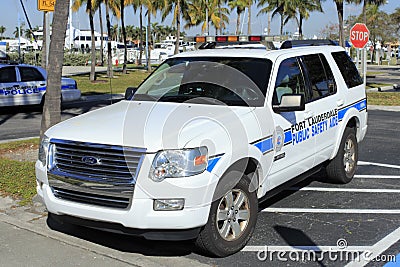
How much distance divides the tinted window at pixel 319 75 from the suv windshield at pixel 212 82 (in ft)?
2.84

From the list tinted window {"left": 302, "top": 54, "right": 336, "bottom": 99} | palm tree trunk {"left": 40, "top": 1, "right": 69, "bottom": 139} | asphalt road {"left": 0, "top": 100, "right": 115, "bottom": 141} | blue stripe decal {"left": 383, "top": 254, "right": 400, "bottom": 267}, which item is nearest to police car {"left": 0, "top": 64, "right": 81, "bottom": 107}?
asphalt road {"left": 0, "top": 100, "right": 115, "bottom": 141}

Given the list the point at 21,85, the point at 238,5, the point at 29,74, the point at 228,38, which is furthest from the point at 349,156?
the point at 238,5

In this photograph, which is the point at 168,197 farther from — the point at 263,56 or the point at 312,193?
the point at 312,193

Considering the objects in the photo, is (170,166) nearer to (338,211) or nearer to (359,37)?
(338,211)

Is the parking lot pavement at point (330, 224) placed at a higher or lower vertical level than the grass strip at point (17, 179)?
lower

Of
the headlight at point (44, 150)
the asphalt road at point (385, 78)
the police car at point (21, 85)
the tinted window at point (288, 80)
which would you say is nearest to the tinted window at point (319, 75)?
the tinted window at point (288, 80)

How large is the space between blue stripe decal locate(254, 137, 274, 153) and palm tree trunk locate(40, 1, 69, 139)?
3848mm

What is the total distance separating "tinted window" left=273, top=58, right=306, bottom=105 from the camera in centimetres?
597

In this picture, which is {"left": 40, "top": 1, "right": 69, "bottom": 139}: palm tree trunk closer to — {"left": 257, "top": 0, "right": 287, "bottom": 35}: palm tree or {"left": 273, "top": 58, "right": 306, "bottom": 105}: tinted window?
{"left": 273, "top": 58, "right": 306, "bottom": 105}: tinted window

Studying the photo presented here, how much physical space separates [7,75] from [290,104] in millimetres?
12822

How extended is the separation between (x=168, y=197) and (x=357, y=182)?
167 inches

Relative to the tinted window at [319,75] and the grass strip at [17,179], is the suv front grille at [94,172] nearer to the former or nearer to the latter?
the grass strip at [17,179]

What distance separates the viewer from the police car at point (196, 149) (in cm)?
458

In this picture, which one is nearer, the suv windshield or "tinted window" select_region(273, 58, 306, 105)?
the suv windshield
